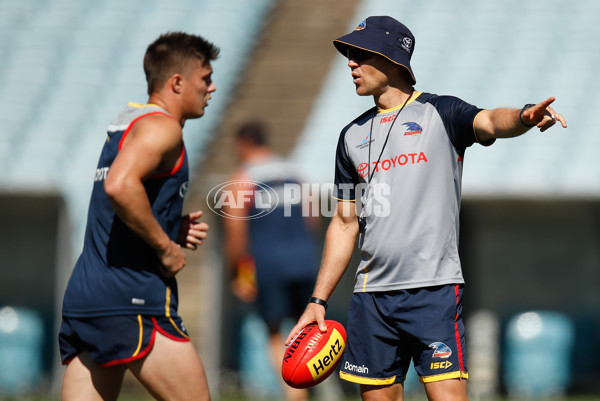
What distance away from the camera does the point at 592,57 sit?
37.2 ft

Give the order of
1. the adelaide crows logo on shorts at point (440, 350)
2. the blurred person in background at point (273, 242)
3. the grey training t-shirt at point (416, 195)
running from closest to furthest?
the adelaide crows logo on shorts at point (440, 350) → the grey training t-shirt at point (416, 195) → the blurred person in background at point (273, 242)

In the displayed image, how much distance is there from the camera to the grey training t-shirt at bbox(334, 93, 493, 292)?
Result: 15.2 feet

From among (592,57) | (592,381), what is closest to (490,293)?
(592,381)

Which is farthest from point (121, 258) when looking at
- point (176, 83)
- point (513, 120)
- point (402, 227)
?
point (513, 120)

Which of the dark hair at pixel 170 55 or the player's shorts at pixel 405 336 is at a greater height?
the dark hair at pixel 170 55

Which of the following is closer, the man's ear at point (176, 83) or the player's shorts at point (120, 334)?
the player's shorts at point (120, 334)

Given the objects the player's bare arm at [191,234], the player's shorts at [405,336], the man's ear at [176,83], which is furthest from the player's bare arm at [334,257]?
the man's ear at [176,83]

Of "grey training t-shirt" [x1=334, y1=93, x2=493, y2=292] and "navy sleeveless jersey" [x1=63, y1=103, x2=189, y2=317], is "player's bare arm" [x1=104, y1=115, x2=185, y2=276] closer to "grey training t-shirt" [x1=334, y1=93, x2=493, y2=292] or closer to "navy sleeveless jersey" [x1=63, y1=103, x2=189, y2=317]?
"navy sleeveless jersey" [x1=63, y1=103, x2=189, y2=317]

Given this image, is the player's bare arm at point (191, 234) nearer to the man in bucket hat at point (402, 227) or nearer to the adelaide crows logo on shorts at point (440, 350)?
the man in bucket hat at point (402, 227)

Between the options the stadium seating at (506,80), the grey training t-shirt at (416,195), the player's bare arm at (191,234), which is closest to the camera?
the grey training t-shirt at (416,195)

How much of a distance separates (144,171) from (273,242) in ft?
12.7

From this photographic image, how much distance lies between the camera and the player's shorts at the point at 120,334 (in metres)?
4.38

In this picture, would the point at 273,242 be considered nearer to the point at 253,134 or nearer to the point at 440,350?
the point at 253,134

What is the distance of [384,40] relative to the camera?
15.5 feet
